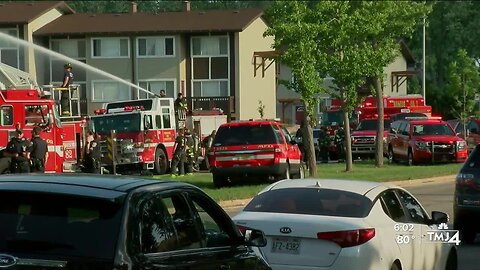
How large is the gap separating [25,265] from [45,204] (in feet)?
1.55

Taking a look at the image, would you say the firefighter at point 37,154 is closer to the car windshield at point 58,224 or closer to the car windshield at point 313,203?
the car windshield at point 313,203

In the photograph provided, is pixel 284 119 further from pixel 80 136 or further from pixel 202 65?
pixel 80 136

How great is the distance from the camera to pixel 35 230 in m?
6.16

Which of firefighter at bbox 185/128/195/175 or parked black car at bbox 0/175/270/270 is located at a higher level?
parked black car at bbox 0/175/270/270

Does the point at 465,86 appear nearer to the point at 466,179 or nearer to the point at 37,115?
the point at 37,115

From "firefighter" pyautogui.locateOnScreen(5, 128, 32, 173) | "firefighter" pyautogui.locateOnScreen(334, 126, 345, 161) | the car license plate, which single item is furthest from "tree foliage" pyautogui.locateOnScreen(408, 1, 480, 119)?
the car license plate

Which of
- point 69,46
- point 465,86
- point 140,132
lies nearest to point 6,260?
point 140,132

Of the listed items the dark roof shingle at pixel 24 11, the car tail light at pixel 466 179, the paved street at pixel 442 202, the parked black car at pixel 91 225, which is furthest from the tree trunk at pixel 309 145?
the dark roof shingle at pixel 24 11

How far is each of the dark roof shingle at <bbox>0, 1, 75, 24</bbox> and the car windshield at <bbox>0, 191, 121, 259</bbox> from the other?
6215 cm

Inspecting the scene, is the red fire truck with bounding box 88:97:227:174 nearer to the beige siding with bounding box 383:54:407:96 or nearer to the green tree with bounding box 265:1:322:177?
the green tree with bounding box 265:1:322:177

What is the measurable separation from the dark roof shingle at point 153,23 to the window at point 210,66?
133cm

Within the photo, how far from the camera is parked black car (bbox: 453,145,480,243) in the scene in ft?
54.0

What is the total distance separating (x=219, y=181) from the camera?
97.1ft

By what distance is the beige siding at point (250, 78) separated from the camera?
69.1 m
